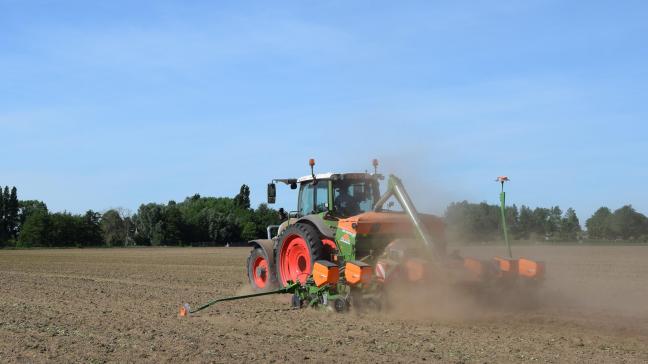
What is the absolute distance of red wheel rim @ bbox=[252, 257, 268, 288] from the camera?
13.7 m

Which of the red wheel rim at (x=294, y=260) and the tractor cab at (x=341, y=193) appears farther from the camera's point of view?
the tractor cab at (x=341, y=193)

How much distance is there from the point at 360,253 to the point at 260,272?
12.1 ft

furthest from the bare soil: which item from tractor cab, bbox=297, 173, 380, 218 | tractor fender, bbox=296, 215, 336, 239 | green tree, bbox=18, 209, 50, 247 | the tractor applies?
green tree, bbox=18, 209, 50, 247

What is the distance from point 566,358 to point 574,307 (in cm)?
405

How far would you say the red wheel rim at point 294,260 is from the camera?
11938 mm

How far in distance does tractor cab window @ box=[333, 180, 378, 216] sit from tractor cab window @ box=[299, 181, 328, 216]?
24 centimetres

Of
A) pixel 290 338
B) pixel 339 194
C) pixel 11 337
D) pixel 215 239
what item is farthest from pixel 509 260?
pixel 215 239

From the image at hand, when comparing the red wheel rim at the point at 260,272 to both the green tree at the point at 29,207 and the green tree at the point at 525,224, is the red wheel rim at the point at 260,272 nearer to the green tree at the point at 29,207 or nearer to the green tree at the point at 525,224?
the green tree at the point at 525,224

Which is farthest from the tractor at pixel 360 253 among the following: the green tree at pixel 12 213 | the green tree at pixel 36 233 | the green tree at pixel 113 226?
the green tree at pixel 12 213

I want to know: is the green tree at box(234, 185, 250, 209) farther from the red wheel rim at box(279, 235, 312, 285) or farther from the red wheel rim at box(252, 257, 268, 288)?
the red wheel rim at box(279, 235, 312, 285)

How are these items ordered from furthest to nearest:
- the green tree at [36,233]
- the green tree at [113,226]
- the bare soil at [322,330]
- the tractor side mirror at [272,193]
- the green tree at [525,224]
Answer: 1. the green tree at [113,226]
2. the green tree at [36,233]
3. the green tree at [525,224]
4. the tractor side mirror at [272,193]
5. the bare soil at [322,330]

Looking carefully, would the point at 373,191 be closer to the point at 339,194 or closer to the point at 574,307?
the point at 339,194

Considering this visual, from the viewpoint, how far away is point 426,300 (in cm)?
980

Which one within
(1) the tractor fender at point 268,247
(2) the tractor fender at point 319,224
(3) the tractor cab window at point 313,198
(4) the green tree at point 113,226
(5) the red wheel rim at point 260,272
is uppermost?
(4) the green tree at point 113,226
